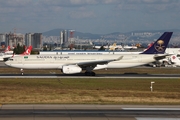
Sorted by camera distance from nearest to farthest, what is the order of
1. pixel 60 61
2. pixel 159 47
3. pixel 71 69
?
1. pixel 71 69
2. pixel 60 61
3. pixel 159 47

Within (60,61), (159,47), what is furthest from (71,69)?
(159,47)

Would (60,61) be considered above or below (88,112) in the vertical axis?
above

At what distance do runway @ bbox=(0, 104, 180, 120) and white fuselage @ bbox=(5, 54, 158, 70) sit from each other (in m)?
28.4

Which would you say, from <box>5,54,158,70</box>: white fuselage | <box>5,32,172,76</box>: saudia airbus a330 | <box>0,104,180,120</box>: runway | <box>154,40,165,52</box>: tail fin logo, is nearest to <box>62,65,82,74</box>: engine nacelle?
<box>5,32,172,76</box>: saudia airbus a330

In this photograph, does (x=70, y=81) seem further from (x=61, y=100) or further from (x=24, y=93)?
(x=61, y=100)

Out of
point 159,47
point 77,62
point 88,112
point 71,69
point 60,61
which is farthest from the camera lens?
point 159,47

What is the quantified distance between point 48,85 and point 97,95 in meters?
10.3

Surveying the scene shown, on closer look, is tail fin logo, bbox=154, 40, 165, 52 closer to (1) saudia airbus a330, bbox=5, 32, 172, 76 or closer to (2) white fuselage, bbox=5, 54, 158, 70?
(1) saudia airbus a330, bbox=5, 32, 172, 76

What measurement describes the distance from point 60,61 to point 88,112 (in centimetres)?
3153

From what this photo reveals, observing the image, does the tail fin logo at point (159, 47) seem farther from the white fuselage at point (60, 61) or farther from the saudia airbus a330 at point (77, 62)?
the white fuselage at point (60, 61)

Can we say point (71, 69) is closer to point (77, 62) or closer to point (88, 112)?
point (77, 62)

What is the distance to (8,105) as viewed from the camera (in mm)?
24891

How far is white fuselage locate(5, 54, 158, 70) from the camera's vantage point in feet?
174

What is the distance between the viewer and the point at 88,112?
22297 millimetres
